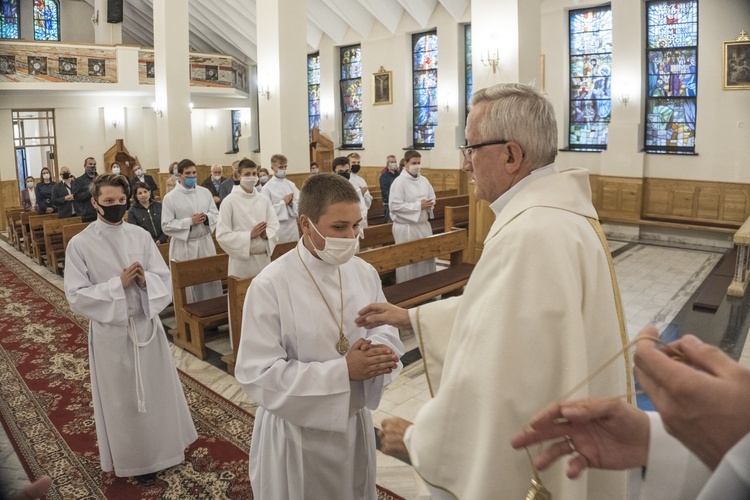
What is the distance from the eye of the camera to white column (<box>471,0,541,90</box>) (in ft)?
27.6

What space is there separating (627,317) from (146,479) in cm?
552

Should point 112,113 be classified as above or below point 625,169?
above

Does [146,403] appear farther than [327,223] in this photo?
Yes

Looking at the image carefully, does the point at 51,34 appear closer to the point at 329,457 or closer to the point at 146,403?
the point at 146,403

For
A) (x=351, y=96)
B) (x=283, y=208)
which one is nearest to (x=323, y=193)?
(x=283, y=208)

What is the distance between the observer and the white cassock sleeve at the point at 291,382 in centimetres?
230

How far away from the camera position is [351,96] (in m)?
19.8

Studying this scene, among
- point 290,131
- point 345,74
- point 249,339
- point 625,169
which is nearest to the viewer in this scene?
point 249,339

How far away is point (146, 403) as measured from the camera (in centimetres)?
390

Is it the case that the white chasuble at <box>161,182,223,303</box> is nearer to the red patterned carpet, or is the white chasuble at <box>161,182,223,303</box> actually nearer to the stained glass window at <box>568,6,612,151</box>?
the red patterned carpet

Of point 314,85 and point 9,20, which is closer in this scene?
point 9,20

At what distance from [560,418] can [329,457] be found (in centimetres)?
146

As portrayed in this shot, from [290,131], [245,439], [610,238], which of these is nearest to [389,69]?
[290,131]

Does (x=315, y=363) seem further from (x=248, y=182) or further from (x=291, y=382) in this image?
(x=248, y=182)
